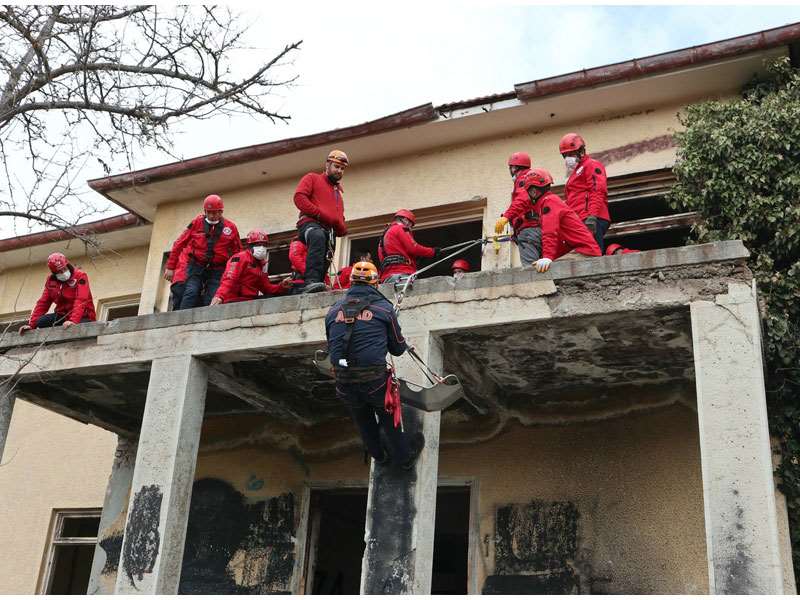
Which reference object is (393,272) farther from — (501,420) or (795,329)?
(795,329)

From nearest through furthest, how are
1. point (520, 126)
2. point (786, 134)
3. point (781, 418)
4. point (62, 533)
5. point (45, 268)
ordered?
1. point (781, 418)
2. point (786, 134)
3. point (520, 126)
4. point (62, 533)
5. point (45, 268)

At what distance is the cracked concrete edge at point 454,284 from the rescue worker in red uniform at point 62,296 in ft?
2.90

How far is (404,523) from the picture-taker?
7023 millimetres

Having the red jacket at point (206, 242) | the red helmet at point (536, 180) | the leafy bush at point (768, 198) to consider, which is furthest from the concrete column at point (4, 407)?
the leafy bush at point (768, 198)

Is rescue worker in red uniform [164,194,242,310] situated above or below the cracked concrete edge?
above

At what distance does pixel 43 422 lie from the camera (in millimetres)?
13367

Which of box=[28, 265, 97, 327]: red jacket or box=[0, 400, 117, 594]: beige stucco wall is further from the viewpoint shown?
box=[0, 400, 117, 594]: beige stucco wall

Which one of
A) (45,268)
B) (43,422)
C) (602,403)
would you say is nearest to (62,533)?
(43,422)

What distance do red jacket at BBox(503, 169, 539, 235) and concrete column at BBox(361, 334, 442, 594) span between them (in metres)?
2.04

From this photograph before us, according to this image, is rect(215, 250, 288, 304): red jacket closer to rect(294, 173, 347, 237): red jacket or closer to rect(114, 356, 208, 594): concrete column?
rect(294, 173, 347, 237): red jacket

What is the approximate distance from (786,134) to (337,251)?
5.36 metres

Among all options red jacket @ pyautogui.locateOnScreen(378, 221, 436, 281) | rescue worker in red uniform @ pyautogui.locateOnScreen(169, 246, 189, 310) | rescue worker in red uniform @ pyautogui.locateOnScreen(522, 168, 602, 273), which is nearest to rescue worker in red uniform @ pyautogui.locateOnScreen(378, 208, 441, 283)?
red jacket @ pyautogui.locateOnScreen(378, 221, 436, 281)

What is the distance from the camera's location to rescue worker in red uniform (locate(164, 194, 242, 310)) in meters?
9.83

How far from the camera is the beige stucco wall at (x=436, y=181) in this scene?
33.6ft
